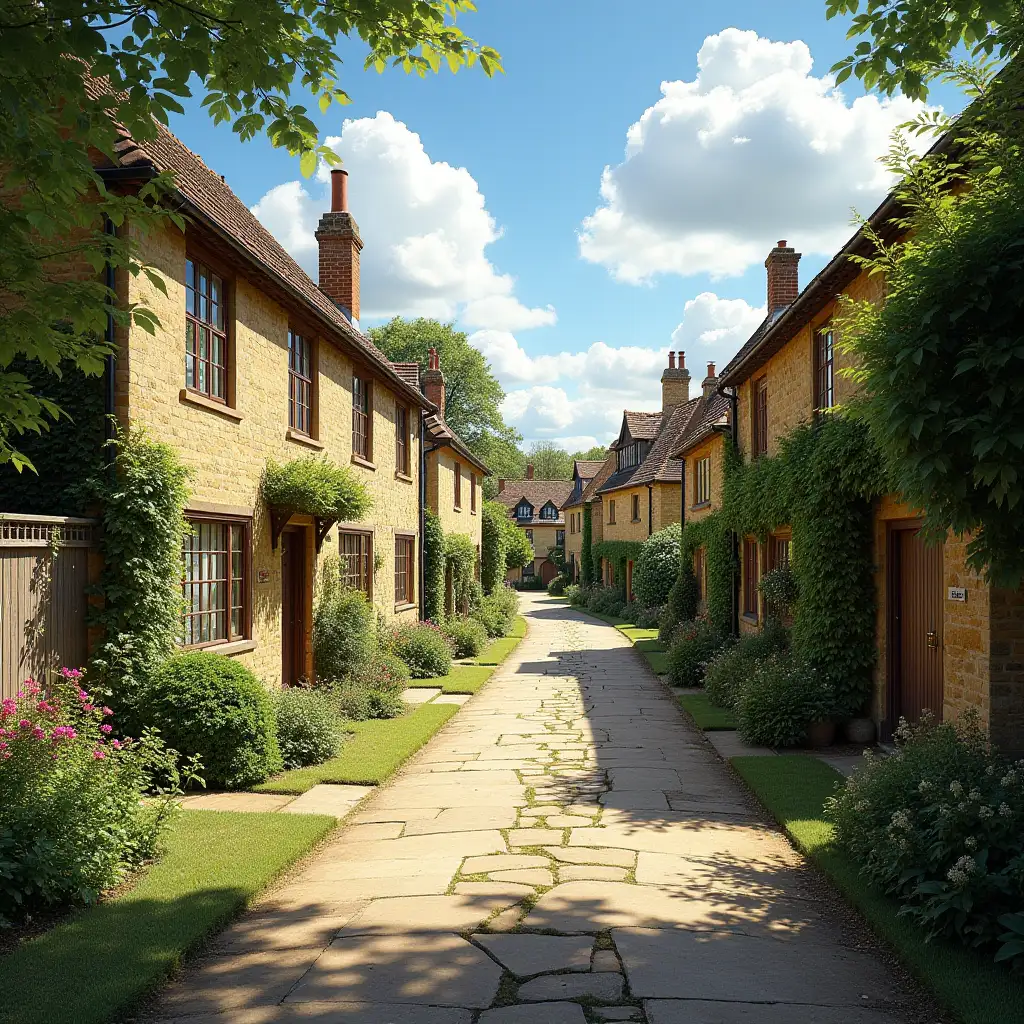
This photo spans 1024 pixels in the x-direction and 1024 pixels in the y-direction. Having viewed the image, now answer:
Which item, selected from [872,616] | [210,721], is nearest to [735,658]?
[872,616]

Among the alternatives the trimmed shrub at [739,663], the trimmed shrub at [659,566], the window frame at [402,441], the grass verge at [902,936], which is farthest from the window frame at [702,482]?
the grass verge at [902,936]

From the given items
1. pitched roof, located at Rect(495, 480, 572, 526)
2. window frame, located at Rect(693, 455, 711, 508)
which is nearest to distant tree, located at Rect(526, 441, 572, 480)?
pitched roof, located at Rect(495, 480, 572, 526)

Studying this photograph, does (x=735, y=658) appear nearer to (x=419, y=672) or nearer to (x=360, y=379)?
(x=419, y=672)

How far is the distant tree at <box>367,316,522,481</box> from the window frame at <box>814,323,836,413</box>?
4528 centimetres

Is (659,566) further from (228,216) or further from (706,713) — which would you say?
(228,216)

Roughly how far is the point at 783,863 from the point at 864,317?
4040 mm

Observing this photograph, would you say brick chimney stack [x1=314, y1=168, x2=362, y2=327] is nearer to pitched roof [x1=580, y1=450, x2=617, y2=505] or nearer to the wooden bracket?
the wooden bracket

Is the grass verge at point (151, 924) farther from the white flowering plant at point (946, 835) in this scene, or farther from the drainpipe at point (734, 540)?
the drainpipe at point (734, 540)

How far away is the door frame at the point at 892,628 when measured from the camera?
10.7 m

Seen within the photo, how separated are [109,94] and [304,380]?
8757 mm

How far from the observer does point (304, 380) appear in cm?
1367

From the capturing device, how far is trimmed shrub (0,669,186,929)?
17.8 ft

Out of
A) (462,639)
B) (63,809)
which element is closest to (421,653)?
(462,639)

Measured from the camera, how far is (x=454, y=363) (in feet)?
193
